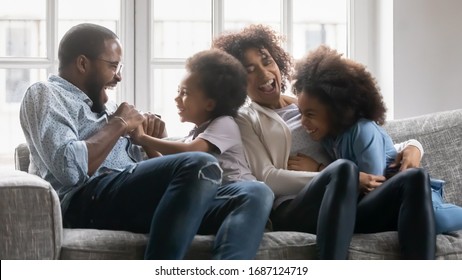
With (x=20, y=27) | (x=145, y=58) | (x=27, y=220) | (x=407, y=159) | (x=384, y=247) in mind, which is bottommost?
(x=384, y=247)

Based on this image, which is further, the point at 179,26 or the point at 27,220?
the point at 179,26

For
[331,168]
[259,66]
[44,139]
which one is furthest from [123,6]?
[331,168]

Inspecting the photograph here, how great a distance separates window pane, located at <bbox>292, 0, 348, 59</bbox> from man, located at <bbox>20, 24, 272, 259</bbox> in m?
Answer: 1.05

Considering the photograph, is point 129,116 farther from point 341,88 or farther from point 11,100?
point 11,100

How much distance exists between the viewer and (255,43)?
2471mm

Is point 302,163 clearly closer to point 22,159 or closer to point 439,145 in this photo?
point 439,145

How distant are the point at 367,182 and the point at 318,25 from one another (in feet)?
3.92

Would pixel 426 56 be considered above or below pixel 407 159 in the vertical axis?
above

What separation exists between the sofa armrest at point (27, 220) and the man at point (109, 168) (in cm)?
16

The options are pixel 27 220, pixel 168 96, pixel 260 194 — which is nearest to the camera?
pixel 27 220

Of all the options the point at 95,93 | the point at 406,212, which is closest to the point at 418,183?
the point at 406,212

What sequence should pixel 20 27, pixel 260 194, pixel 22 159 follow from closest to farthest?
pixel 260 194 → pixel 22 159 → pixel 20 27

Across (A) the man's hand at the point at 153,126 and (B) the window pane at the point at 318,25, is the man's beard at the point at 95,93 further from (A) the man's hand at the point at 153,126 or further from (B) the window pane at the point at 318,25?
(B) the window pane at the point at 318,25

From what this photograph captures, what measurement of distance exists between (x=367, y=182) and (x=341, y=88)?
30cm
